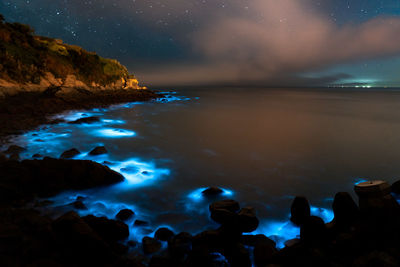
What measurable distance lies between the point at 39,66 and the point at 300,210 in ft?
106

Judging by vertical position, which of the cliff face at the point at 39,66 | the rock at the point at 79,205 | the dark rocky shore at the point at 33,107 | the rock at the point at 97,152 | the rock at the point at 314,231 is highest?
the cliff face at the point at 39,66

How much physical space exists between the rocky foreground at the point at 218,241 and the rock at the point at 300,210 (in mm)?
20

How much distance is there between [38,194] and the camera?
484 centimetres

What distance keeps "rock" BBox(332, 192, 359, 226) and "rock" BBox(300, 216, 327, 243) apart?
403mm

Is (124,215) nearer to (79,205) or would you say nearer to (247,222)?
(79,205)

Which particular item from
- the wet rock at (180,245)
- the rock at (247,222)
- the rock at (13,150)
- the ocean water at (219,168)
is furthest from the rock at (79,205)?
the rock at (13,150)

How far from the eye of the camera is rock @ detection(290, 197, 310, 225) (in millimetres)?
4328

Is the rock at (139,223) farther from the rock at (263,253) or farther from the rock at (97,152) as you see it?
the rock at (97,152)

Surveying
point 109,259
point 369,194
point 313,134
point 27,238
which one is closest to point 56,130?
point 27,238

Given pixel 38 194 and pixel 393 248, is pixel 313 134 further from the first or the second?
pixel 38 194

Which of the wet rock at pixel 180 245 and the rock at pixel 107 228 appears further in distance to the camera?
the rock at pixel 107 228

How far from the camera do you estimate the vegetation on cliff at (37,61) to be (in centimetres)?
2111

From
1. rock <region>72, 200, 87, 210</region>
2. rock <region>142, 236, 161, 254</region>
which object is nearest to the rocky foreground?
rock <region>142, 236, 161, 254</region>

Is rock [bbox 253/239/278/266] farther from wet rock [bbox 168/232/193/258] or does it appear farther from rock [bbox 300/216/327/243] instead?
wet rock [bbox 168/232/193/258]
